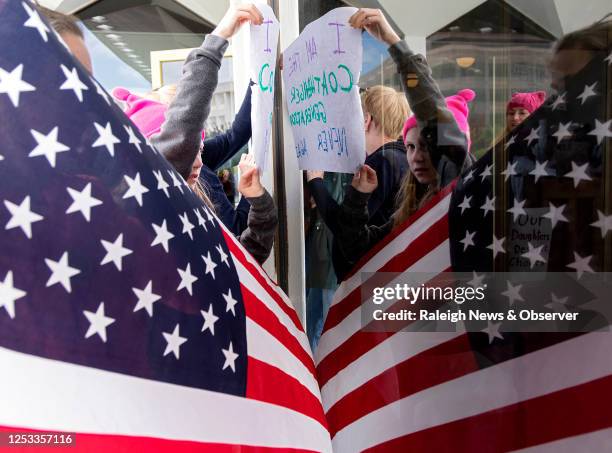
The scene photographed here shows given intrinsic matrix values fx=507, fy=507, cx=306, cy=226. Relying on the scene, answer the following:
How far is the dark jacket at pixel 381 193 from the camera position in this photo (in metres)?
1.03

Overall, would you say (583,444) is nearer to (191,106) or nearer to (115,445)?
(115,445)

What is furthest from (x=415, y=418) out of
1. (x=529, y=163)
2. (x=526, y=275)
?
(x=529, y=163)

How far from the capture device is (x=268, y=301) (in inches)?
41.3

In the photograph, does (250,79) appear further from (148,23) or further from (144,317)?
(144,317)

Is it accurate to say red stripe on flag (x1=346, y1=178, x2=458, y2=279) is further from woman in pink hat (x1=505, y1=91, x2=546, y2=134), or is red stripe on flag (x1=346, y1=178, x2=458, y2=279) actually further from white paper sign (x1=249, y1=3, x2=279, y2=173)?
white paper sign (x1=249, y1=3, x2=279, y2=173)

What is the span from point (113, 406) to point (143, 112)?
0.57m

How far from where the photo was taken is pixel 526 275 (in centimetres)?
79

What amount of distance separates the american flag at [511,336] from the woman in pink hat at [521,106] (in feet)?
0.04

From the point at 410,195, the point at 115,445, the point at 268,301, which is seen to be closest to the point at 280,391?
the point at 268,301

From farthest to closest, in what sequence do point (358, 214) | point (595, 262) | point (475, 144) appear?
point (358, 214), point (475, 144), point (595, 262)

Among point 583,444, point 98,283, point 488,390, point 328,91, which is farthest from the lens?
point 328,91

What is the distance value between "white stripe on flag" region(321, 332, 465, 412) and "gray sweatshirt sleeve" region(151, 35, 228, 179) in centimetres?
54

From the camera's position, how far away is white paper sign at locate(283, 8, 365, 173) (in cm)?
112

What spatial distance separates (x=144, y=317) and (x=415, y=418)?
58cm
